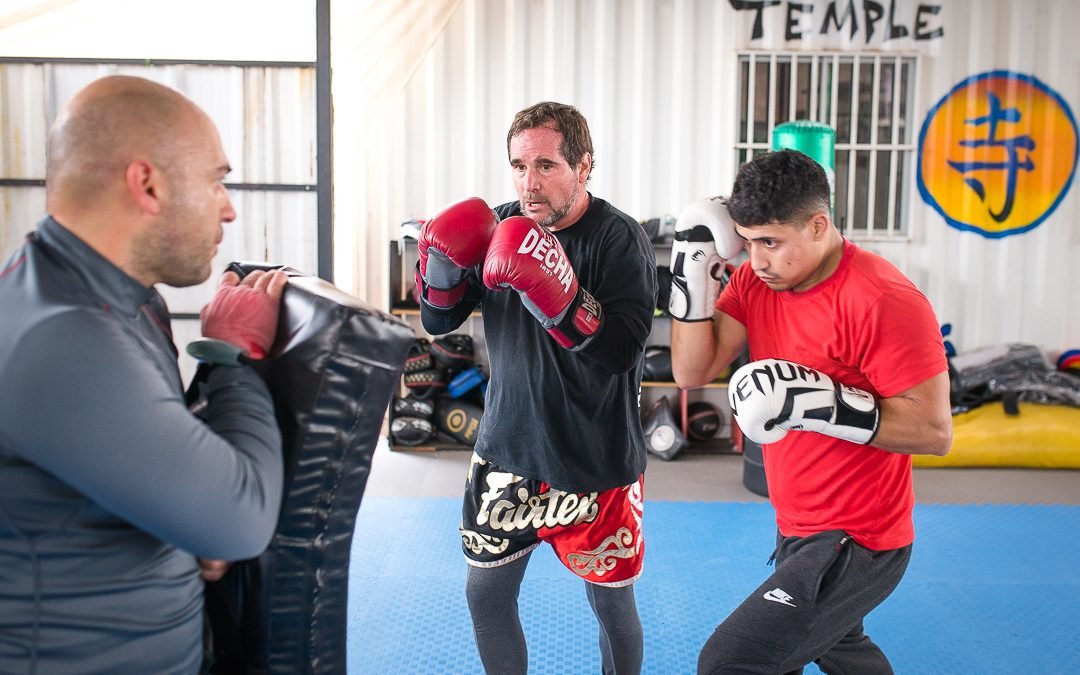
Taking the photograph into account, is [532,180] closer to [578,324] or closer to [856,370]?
[578,324]

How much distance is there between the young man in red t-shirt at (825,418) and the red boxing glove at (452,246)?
1.92 feet

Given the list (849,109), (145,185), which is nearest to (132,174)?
(145,185)

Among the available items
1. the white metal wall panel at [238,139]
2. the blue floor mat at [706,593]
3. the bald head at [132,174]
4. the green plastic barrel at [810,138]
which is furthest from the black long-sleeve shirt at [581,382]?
the green plastic barrel at [810,138]

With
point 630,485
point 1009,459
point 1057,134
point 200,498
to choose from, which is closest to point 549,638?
point 630,485

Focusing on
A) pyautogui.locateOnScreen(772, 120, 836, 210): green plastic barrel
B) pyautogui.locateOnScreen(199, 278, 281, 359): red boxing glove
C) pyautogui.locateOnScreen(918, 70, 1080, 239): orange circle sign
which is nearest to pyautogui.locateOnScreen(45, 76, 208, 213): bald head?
pyautogui.locateOnScreen(199, 278, 281, 359): red boxing glove

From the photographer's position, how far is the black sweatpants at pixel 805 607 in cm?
161

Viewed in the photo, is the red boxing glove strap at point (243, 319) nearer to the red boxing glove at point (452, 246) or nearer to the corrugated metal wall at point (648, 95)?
the red boxing glove at point (452, 246)

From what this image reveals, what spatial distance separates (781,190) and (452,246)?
73 centimetres

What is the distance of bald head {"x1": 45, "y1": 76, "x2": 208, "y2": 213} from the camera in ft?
3.29

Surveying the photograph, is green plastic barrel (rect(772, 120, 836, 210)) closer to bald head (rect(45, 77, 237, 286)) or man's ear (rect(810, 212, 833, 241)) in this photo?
man's ear (rect(810, 212, 833, 241))

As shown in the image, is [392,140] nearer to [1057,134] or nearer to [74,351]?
[1057,134]

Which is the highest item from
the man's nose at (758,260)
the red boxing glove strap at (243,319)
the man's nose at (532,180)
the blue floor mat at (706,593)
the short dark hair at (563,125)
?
the short dark hair at (563,125)

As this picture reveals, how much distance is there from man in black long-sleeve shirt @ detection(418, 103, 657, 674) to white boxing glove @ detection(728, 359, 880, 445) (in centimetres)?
33

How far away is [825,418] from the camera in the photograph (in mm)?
1616
